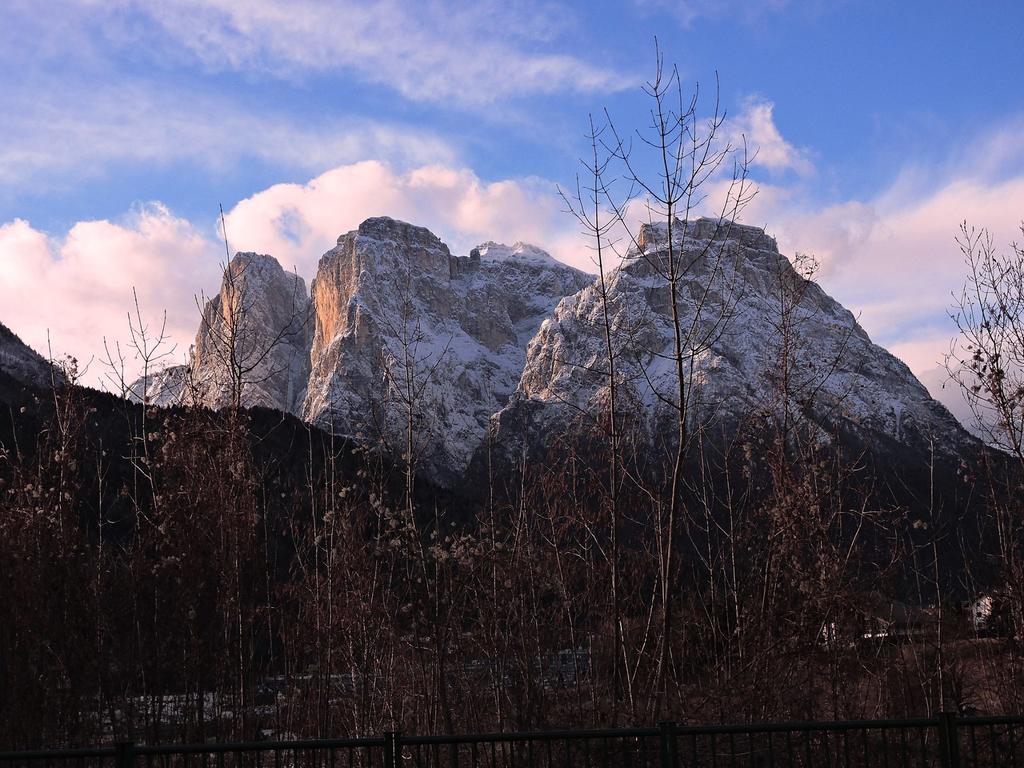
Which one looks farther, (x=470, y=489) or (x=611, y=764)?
(x=470, y=489)

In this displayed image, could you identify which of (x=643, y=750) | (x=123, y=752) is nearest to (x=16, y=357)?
(x=123, y=752)

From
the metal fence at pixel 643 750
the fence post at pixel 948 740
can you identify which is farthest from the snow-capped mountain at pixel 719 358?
the fence post at pixel 948 740

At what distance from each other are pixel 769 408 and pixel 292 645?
20.7ft

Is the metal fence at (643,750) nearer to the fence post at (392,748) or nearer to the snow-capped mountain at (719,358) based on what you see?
the fence post at (392,748)

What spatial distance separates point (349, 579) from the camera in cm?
1105

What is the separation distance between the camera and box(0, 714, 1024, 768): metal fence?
555cm

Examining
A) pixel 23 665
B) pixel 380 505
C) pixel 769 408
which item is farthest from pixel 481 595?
pixel 23 665

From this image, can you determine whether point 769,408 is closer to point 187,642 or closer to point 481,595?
point 481,595

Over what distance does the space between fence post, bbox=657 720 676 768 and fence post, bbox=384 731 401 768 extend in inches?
58.9

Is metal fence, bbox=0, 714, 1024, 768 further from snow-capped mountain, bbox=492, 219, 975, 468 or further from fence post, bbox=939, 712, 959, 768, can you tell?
snow-capped mountain, bbox=492, 219, 975, 468

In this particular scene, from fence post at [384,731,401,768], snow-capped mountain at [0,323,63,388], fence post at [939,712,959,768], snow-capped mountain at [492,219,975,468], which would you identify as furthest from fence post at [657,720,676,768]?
snow-capped mountain at [0,323,63,388]

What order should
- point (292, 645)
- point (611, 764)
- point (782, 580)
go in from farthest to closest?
point (292, 645)
point (782, 580)
point (611, 764)

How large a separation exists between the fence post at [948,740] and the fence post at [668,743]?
1.63 m

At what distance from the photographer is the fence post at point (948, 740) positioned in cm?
581
